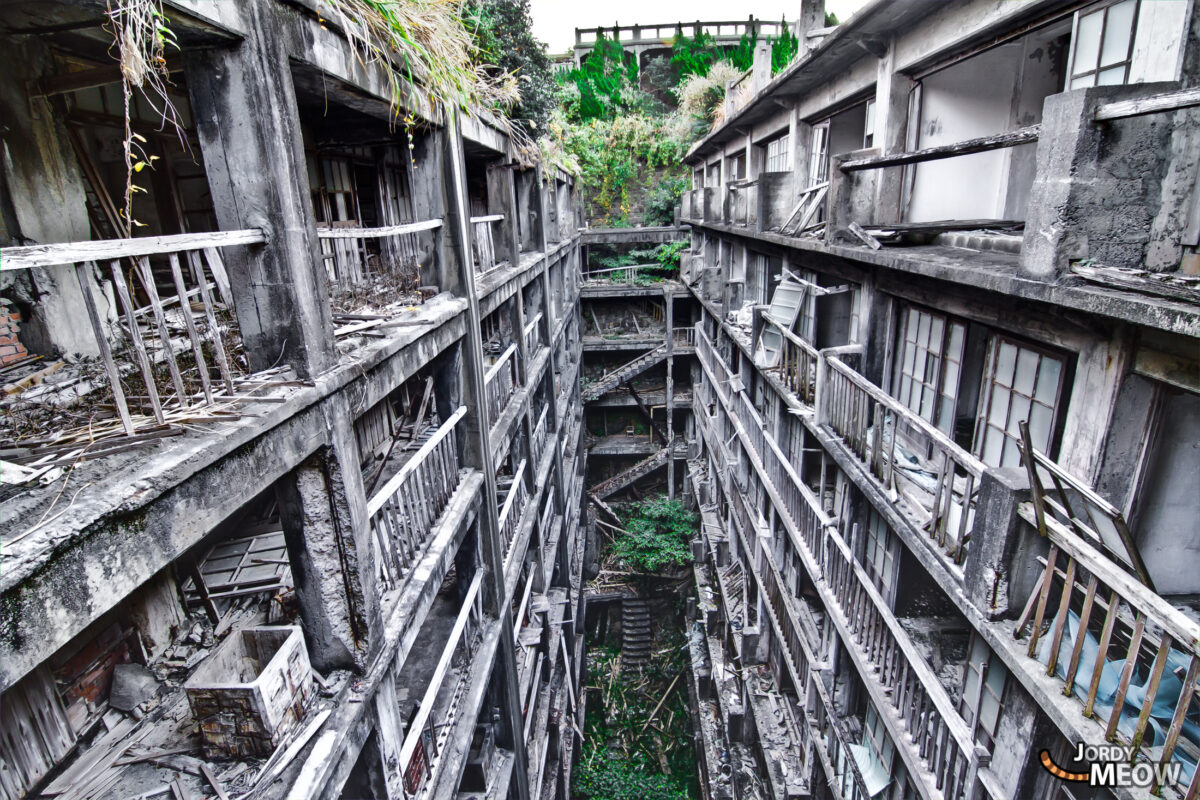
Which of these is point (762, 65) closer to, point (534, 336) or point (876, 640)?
point (534, 336)

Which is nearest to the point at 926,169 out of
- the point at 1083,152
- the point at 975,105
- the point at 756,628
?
the point at 975,105

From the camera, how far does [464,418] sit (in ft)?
25.3

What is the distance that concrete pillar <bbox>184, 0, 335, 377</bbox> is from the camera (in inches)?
139

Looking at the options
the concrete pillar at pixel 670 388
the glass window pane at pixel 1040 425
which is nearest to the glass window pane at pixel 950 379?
the glass window pane at pixel 1040 425

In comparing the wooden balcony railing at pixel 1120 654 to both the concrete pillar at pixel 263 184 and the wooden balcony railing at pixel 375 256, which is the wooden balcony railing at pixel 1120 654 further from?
the wooden balcony railing at pixel 375 256

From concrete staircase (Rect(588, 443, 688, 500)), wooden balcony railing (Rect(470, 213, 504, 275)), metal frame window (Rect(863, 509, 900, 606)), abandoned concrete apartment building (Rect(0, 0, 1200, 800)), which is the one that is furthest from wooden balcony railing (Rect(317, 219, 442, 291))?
concrete staircase (Rect(588, 443, 688, 500))

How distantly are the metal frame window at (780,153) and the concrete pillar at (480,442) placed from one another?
6959 mm

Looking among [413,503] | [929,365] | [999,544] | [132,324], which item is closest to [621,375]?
[929,365]

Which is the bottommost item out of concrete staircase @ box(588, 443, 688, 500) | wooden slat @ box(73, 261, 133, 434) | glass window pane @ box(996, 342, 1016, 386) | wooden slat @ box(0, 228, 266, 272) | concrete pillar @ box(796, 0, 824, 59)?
concrete staircase @ box(588, 443, 688, 500)

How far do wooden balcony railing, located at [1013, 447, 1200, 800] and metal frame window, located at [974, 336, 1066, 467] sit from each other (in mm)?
1002

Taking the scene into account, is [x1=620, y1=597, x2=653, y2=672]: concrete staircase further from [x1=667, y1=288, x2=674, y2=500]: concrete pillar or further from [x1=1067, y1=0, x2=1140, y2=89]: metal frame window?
[x1=1067, y1=0, x2=1140, y2=89]: metal frame window

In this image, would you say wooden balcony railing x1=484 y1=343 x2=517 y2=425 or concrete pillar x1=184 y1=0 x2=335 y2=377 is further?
wooden balcony railing x1=484 y1=343 x2=517 y2=425

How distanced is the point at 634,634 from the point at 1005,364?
15006 millimetres

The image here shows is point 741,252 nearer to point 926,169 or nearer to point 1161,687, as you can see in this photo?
point 926,169
